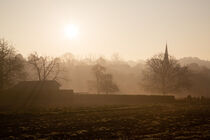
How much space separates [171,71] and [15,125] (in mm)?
48146

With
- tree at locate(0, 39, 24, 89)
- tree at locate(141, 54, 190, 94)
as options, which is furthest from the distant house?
tree at locate(141, 54, 190, 94)

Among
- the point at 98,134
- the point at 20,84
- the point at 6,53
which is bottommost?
the point at 98,134

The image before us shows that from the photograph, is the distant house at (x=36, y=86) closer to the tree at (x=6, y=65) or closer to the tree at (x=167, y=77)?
the tree at (x=6, y=65)

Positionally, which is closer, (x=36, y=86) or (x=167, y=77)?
(x=36, y=86)

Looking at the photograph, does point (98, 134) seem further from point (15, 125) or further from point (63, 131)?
point (15, 125)

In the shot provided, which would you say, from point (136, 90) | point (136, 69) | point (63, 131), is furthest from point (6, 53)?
point (136, 69)

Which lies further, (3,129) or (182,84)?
(182,84)

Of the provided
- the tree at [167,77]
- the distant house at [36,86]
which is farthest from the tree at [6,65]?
the tree at [167,77]

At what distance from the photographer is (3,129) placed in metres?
18.0

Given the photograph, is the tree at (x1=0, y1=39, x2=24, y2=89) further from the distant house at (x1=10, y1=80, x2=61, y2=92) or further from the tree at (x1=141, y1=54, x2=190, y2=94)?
the tree at (x1=141, y1=54, x2=190, y2=94)

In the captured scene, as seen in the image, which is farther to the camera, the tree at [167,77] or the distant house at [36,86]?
the tree at [167,77]

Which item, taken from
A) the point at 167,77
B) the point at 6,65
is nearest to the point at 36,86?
the point at 6,65

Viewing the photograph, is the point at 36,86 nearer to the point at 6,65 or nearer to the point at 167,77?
the point at 6,65

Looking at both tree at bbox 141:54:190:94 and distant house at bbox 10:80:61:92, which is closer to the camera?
distant house at bbox 10:80:61:92
